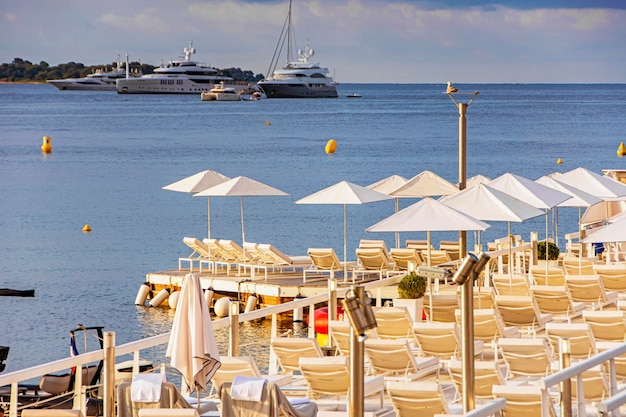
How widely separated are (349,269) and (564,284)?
23.5ft

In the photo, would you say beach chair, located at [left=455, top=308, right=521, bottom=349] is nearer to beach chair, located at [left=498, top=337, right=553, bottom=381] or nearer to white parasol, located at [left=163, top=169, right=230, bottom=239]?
beach chair, located at [left=498, top=337, right=553, bottom=381]

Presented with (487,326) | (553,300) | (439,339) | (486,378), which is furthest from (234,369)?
(553,300)

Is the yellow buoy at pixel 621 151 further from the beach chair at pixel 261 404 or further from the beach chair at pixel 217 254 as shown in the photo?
the beach chair at pixel 261 404

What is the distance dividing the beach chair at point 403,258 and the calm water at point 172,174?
210 inches

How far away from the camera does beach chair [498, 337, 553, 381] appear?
9.15 meters

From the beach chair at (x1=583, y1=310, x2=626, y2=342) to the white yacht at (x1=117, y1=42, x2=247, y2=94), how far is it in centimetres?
15582

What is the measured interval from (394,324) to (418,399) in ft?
11.4

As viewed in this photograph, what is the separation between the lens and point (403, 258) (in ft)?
66.8

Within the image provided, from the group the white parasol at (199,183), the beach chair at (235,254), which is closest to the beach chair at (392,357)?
the beach chair at (235,254)

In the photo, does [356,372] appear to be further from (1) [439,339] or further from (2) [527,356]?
(1) [439,339]

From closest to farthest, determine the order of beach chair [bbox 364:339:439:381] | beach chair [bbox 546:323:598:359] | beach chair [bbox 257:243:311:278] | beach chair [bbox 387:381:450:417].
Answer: beach chair [bbox 387:381:450:417] < beach chair [bbox 364:339:439:381] < beach chair [bbox 546:323:598:359] < beach chair [bbox 257:243:311:278]

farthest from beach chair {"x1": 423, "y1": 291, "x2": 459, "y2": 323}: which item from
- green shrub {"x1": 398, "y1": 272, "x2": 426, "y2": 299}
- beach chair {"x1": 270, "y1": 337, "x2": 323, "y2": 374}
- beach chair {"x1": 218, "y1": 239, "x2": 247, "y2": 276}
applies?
beach chair {"x1": 218, "y1": 239, "x2": 247, "y2": 276}

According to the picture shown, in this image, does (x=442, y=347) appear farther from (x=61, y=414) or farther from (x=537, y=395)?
(x=61, y=414)

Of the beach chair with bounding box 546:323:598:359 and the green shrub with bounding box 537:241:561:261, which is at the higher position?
the green shrub with bounding box 537:241:561:261
